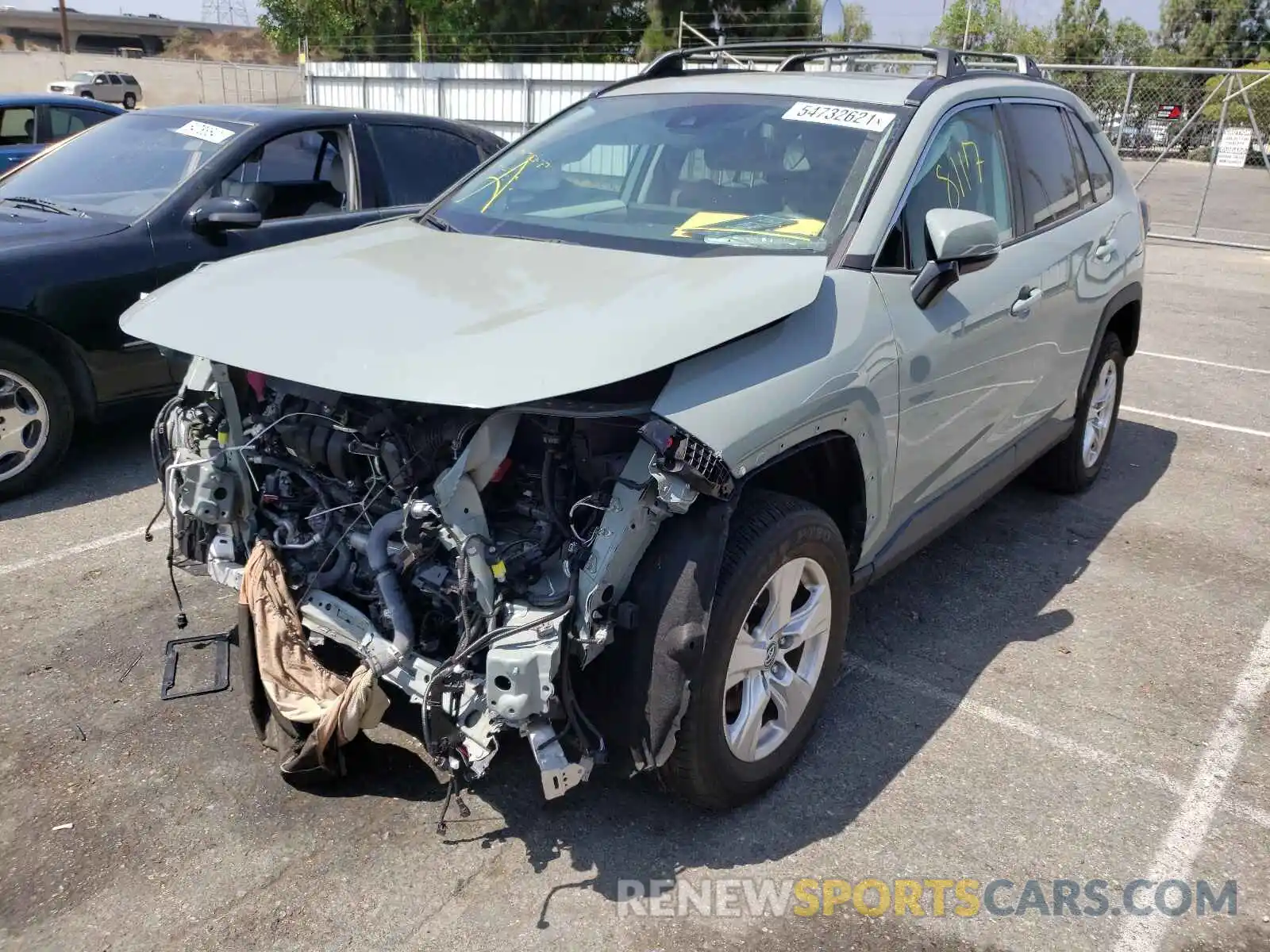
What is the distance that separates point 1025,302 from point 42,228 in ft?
15.2

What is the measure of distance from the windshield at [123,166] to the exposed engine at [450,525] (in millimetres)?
2852

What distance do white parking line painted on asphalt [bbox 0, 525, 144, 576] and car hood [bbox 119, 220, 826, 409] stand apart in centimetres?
173

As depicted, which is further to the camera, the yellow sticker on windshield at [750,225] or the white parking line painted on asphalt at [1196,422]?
the white parking line painted on asphalt at [1196,422]

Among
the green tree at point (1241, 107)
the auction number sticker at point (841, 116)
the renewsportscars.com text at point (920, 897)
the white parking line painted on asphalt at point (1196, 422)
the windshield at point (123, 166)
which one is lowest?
the renewsportscars.com text at point (920, 897)

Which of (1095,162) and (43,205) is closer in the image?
(1095,162)

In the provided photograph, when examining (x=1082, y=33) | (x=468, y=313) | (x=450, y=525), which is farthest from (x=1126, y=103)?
(x=1082, y=33)

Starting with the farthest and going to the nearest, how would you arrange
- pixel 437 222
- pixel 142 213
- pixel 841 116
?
1. pixel 142 213
2. pixel 437 222
3. pixel 841 116

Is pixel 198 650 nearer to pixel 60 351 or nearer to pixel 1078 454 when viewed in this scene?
pixel 60 351

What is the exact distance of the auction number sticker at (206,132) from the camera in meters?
5.75

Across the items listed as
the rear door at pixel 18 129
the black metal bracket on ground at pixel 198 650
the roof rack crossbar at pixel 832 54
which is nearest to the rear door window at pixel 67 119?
the rear door at pixel 18 129

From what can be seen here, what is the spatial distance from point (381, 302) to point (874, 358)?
1.44 meters

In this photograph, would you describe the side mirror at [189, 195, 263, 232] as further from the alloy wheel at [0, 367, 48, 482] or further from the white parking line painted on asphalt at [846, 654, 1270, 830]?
the white parking line painted on asphalt at [846, 654, 1270, 830]

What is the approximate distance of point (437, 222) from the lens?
389 centimetres

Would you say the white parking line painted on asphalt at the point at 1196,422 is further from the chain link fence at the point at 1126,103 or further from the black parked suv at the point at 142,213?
the chain link fence at the point at 1126,103
